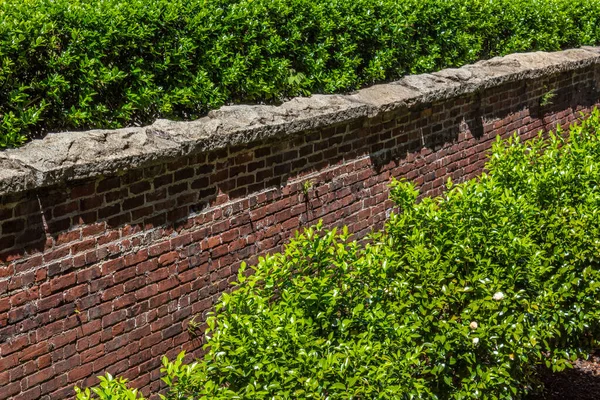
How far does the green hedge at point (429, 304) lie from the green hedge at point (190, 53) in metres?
1.34

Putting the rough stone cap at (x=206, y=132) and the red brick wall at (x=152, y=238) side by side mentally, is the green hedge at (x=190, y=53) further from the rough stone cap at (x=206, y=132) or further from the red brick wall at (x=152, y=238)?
the red brick wall at (x=152, y=238)

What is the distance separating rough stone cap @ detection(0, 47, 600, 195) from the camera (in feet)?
14.6

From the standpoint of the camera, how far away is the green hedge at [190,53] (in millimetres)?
4762

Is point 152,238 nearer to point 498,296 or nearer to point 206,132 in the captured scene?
point 206,132

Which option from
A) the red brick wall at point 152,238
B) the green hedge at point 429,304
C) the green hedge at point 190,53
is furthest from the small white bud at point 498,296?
the green hedge at point 190,53

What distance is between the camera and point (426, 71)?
824 centimetres

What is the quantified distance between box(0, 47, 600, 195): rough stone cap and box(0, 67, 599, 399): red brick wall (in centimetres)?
12

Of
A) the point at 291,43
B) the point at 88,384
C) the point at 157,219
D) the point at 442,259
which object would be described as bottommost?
the point at 88,384

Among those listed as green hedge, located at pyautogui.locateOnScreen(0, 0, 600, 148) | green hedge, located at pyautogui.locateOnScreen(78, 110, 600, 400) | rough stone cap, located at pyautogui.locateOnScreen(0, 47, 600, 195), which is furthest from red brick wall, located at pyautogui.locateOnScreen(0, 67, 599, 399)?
green hedge, located at pyautogui.locateOnScreen(78, 110, 600, 400)

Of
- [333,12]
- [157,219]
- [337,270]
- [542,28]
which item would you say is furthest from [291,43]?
[542,28]

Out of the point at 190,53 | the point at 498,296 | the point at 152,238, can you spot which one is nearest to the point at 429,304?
the point at 498,296

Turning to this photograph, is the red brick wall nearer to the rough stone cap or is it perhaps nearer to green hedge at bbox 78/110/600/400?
the rough stone cap

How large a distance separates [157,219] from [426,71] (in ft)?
12.6

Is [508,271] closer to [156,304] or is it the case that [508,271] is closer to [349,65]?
[156,304]
